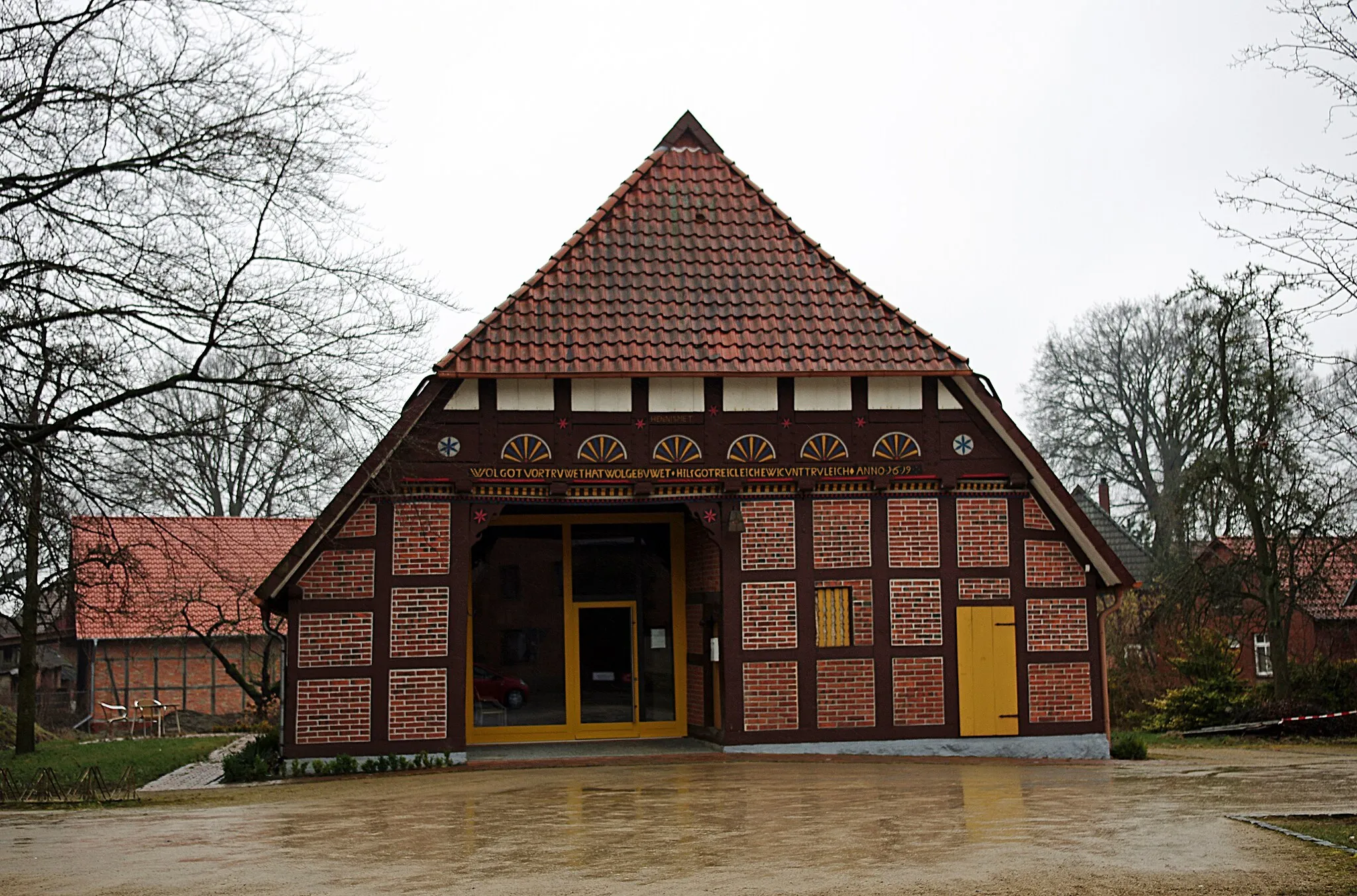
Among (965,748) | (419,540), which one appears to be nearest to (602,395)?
(419,540)

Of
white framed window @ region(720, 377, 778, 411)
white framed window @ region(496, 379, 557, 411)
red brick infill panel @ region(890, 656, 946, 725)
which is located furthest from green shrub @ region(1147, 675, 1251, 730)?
white framed window @ region(496, 379, 557, 411)

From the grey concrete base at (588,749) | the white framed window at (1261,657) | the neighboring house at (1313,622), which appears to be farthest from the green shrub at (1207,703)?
the grey concrete base at (588,749)

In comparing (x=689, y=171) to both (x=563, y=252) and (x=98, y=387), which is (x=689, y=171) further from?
(x=98, y=387)

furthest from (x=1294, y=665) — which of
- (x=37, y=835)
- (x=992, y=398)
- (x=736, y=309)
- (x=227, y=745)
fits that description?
(x=37, y=835)

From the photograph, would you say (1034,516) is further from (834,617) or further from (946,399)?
(834,617)

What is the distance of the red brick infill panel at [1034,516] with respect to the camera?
17188mm

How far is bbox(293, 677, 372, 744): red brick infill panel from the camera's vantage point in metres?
15.9

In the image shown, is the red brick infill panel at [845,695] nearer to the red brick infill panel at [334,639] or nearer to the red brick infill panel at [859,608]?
the red brick infill panel at [859,608]

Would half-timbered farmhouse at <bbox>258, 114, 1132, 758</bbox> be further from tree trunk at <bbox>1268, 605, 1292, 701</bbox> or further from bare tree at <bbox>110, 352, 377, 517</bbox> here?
tree trunk at <bbox>1268, 605, 1292, 701</bbox>

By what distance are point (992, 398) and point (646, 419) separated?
4340 millimetres

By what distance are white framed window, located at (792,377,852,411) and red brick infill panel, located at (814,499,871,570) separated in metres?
1.17

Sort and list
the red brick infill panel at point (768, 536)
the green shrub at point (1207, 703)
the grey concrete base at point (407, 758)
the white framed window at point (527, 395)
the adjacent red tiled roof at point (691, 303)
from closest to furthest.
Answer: the grey concrete base at point (407, 758) → the white framed window at point (527, 395) → the adjacent red tiled roof at point (691, 303) → the red brick infill panel at point (768, 536) → the green shrub at point (1207, 703)

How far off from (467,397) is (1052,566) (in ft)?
24.8

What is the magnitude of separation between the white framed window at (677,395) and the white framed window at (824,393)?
1.21 meters
